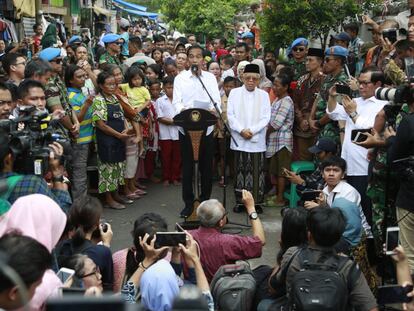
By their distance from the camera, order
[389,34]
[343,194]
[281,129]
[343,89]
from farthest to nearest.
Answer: [281,129], [389,34], [343,89], [343,194]

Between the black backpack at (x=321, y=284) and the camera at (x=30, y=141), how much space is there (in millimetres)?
1732

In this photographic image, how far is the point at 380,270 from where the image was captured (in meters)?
5.17

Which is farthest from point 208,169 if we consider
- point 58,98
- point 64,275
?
point 64,275

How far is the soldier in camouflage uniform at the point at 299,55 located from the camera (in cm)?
841

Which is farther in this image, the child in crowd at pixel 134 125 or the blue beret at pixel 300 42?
the blue beret at pixel 300 42

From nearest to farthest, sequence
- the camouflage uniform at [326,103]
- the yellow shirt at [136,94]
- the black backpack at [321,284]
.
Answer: the black backpack at [321,284], the camouflage uniform at [326,103], the yellow shirt at [136,94]

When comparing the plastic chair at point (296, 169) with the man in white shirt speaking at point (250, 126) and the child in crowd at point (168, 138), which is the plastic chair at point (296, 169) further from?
the child in crowd at point (168, 138)

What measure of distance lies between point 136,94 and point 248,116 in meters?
1.73

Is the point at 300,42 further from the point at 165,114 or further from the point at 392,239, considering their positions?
the point at 392,239

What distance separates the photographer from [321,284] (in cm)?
310

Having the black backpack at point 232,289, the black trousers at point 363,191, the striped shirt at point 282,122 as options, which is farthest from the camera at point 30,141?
the striped shirt at point 282,122

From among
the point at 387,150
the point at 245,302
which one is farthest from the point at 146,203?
the point at 245,302

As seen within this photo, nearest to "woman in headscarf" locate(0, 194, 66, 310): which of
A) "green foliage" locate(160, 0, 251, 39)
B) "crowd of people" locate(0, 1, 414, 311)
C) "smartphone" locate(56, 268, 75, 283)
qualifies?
"crowd of people" locate(0, 1, 414, 311)

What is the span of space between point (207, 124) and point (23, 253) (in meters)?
4.57
